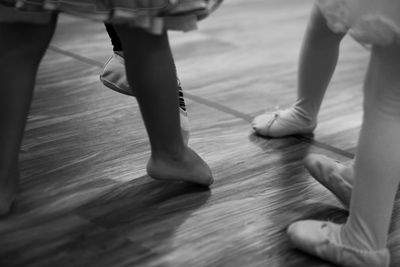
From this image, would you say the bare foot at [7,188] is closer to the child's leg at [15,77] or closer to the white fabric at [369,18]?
the child's leg at [15,77]

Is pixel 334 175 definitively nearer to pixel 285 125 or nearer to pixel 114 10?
pixel 285 125

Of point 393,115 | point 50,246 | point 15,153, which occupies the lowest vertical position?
point 50,246

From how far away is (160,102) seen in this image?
1.14 m

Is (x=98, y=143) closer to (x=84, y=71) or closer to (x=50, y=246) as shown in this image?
(x=50, y=246)

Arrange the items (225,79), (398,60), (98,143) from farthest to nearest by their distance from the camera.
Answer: (225,79)
(98,143)
(398,60)

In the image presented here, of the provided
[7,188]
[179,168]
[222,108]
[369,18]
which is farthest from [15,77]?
[222,108]

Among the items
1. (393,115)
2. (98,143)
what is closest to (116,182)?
(98,143)

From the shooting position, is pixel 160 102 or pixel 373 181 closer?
pixel 373 181

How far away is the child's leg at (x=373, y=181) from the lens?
933 mm

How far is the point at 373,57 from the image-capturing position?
36.9 inches

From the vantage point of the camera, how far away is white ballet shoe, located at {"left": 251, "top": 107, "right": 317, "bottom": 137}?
4.89 feet

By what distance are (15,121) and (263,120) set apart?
2.02 feet

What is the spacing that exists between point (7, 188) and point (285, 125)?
634mm

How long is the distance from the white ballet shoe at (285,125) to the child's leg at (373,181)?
451 mm
